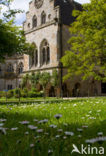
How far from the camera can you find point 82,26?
720 inches

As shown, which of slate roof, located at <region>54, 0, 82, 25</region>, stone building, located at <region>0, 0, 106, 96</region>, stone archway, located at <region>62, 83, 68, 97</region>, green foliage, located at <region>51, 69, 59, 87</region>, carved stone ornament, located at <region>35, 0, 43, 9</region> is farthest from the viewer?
carved stone ornament, located at <region>35, 0, 43, 9</region>

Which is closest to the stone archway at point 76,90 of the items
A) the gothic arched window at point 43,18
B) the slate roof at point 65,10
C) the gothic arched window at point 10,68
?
the slate roof at point 65,10

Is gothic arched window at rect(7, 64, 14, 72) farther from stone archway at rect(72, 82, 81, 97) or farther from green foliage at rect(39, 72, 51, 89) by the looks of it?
stone archway at rect(72, 82, 81, 97)

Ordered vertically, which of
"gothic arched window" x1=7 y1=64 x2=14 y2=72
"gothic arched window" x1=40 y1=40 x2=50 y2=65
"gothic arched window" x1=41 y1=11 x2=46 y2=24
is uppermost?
"gothic arched window" x1=41 y1=11 x2=46 y2=24

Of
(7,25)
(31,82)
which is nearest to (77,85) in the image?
(31,82)

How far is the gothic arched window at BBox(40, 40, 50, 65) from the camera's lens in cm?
2883

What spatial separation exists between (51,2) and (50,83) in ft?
38.7

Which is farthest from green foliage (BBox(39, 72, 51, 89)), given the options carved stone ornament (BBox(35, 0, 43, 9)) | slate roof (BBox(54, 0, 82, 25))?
carved stone ornament (BBox(35, 0, 43, 9))

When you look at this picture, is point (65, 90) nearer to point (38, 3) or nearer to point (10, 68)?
point (38, 3)

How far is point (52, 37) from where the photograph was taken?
2748cm

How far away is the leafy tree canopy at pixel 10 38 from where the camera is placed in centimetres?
1298

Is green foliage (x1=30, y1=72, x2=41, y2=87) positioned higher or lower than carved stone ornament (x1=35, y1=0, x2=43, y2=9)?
lower

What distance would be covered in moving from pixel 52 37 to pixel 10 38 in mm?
14643

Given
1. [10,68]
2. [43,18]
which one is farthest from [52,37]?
[10,68]
